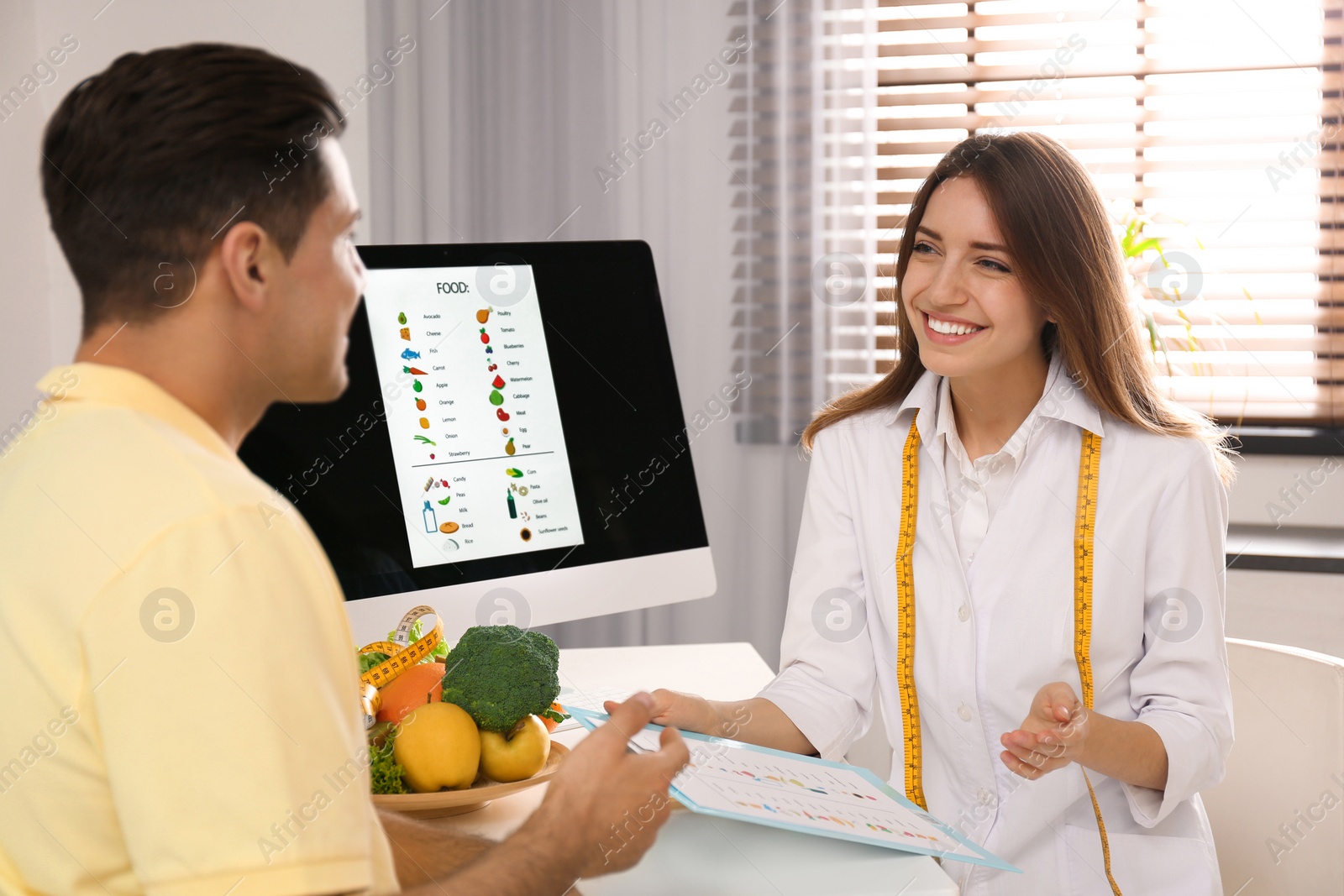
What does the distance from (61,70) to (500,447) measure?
182cm

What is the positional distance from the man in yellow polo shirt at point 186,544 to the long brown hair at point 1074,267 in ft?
3.22

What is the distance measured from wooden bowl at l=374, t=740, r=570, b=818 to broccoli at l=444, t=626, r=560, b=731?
6 cm

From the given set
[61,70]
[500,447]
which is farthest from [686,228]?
[500,447]

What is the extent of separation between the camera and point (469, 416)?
138 centimetres

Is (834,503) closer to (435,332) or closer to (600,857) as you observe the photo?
(435,332)

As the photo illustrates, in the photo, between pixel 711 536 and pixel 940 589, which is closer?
pixel 940 589

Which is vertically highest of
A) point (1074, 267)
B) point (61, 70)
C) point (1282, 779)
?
point (61, 70)

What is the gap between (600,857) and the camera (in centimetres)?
82

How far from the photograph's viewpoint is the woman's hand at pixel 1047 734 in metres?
1.11

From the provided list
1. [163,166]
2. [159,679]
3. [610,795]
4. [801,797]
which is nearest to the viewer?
[159,679]

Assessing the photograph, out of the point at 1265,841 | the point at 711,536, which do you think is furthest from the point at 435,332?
the point at 711,536

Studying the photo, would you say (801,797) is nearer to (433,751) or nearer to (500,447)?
(433,751)

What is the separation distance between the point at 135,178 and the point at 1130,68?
2743mm

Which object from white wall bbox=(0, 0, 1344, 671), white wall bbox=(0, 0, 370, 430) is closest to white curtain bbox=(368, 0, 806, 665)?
white wall bbox=(0, 0, 1344, 671)
